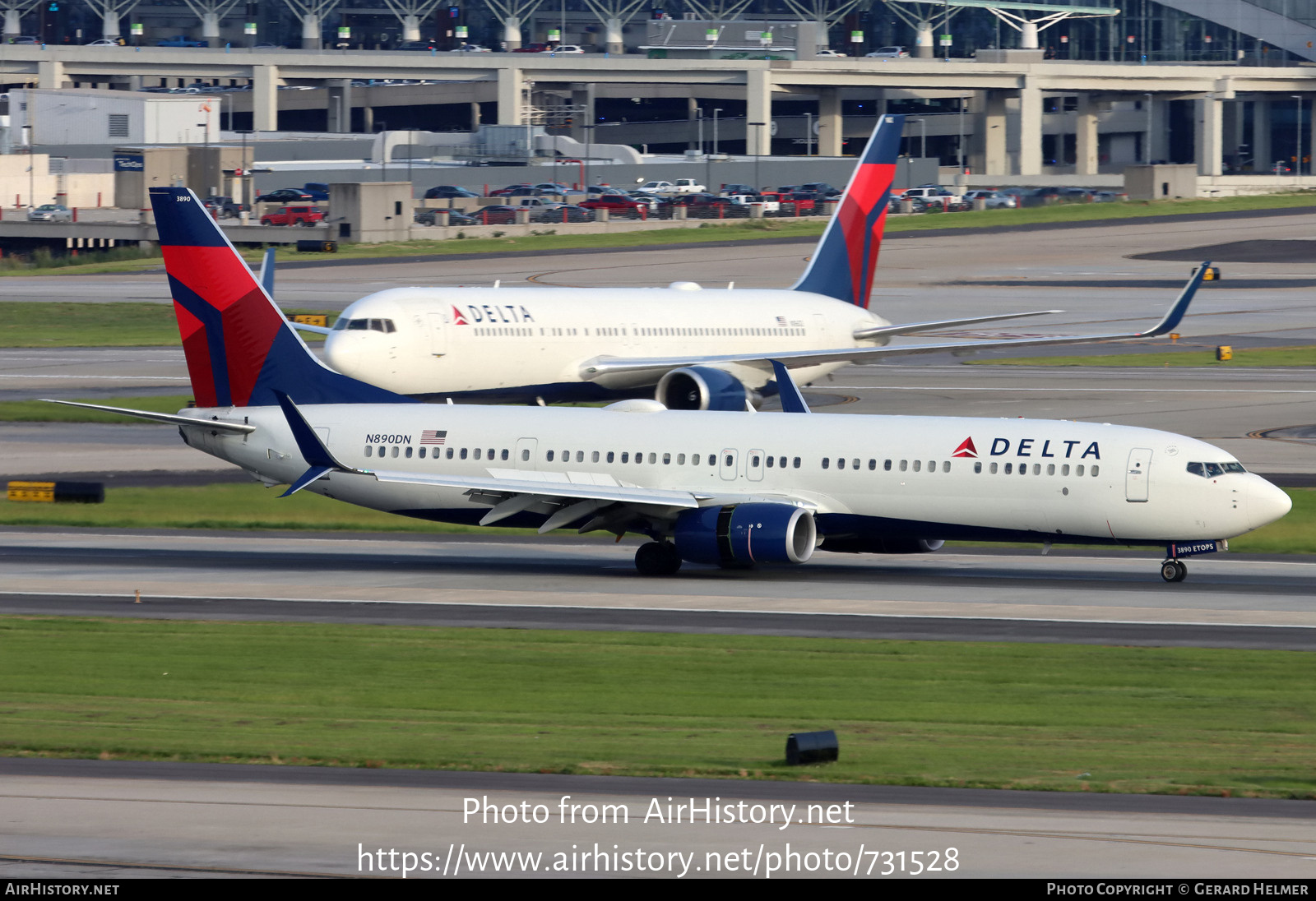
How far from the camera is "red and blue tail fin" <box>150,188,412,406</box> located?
4681 centimetres

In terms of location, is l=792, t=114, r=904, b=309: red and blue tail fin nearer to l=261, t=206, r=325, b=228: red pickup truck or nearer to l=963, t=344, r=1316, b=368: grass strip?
l=963, t=344, r=1316, b=368: grass strip

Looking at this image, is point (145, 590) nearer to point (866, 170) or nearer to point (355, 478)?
point (355, 478)

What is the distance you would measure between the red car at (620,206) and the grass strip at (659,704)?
133 m

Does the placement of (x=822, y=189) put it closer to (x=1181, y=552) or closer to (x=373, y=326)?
(x=373, y=326)

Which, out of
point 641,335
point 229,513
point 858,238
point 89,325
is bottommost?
point 229,513

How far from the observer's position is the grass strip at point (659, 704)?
24844mm

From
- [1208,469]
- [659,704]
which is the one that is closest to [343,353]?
[1208,469]

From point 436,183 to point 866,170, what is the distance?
4888 inches

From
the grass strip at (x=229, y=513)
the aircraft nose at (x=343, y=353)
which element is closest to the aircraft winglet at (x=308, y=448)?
the grass strip at (x=229, y=513)

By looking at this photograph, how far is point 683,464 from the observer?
143 feet

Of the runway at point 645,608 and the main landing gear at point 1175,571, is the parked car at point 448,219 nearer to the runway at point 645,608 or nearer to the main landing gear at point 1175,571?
the runway at point 645,608

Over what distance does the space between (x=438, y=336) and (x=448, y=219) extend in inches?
4068

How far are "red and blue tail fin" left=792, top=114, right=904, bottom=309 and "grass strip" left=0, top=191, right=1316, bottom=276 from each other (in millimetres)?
74684

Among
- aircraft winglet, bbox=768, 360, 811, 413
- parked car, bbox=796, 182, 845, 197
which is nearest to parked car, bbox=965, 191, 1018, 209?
parked car, bbox=796, 182, 845, 197
